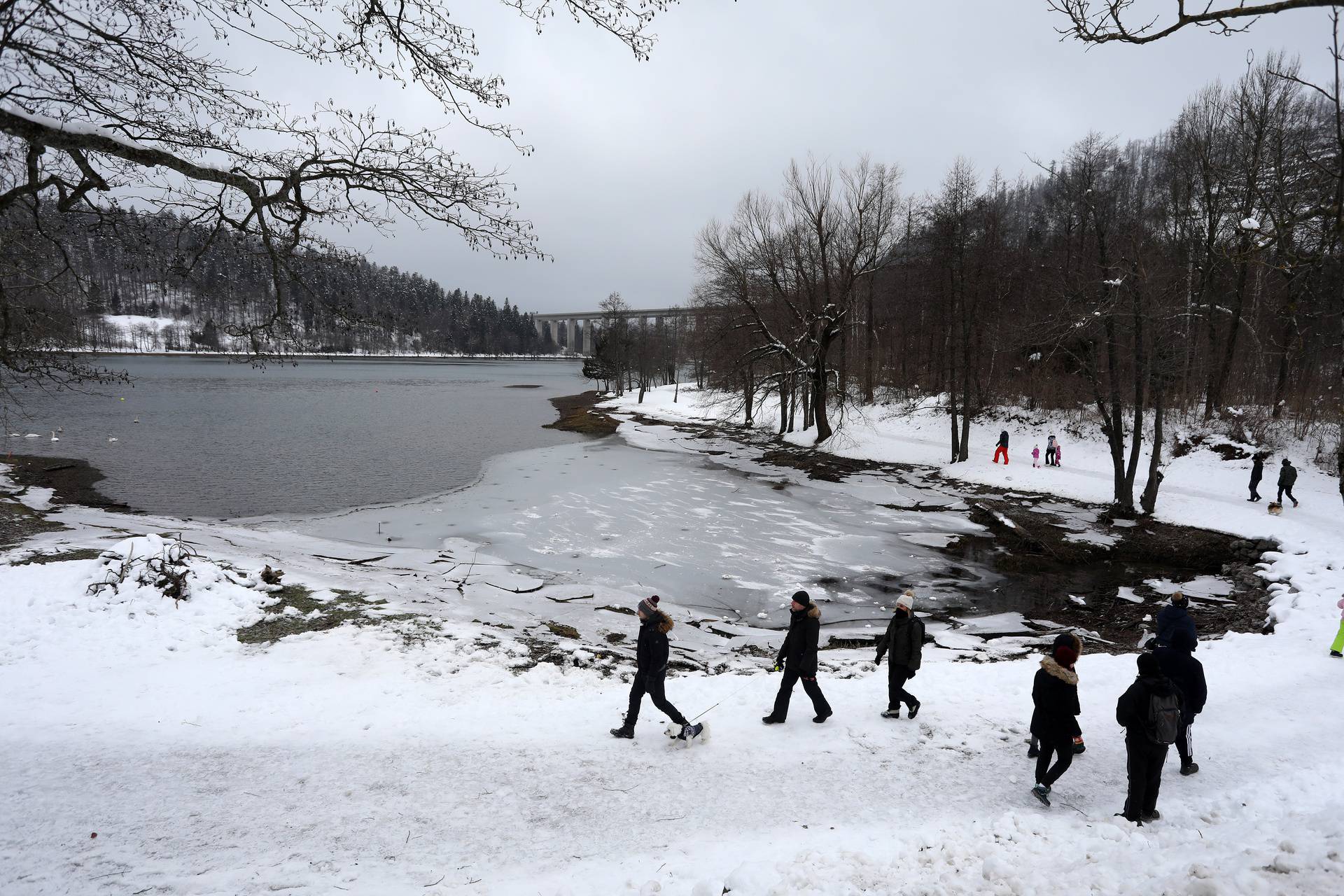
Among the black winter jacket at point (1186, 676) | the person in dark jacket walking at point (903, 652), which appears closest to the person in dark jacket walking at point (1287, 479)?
the black winter jacket at point (1186, 676)

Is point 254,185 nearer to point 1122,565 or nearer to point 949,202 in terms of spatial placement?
point 1122,565

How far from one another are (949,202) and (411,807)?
3099 centimetres

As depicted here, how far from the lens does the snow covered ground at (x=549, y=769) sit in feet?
15.9

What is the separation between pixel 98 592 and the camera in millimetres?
9805

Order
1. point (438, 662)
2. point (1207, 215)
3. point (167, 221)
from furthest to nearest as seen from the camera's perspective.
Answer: point (1207, 215), point (438, 662), point (167, 221)

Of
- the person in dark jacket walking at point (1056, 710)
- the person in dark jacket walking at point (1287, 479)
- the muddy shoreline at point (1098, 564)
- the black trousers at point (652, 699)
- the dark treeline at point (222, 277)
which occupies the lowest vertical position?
the muddy shoreline at point (1098, 564)

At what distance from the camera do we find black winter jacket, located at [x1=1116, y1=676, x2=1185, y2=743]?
17.6ft

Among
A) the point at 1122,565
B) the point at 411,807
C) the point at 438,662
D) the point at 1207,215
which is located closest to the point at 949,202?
the point at 1207,215

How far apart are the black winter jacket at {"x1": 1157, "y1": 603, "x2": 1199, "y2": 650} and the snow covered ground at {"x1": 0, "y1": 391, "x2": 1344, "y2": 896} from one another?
46.6 inches

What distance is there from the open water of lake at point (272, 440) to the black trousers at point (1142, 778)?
27.4 feet

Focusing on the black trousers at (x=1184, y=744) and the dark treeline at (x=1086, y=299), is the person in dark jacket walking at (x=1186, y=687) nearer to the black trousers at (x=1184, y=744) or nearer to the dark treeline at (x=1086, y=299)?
the black trousers at (x=1184, y=744)

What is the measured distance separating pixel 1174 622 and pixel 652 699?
6036 mm

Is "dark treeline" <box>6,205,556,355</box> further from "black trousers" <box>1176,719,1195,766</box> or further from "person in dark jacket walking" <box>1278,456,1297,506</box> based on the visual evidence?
"person in dark jacket walking" <box>1278,456,1297,506</box>

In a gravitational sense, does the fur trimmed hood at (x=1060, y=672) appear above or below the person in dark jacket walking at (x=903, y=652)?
above
